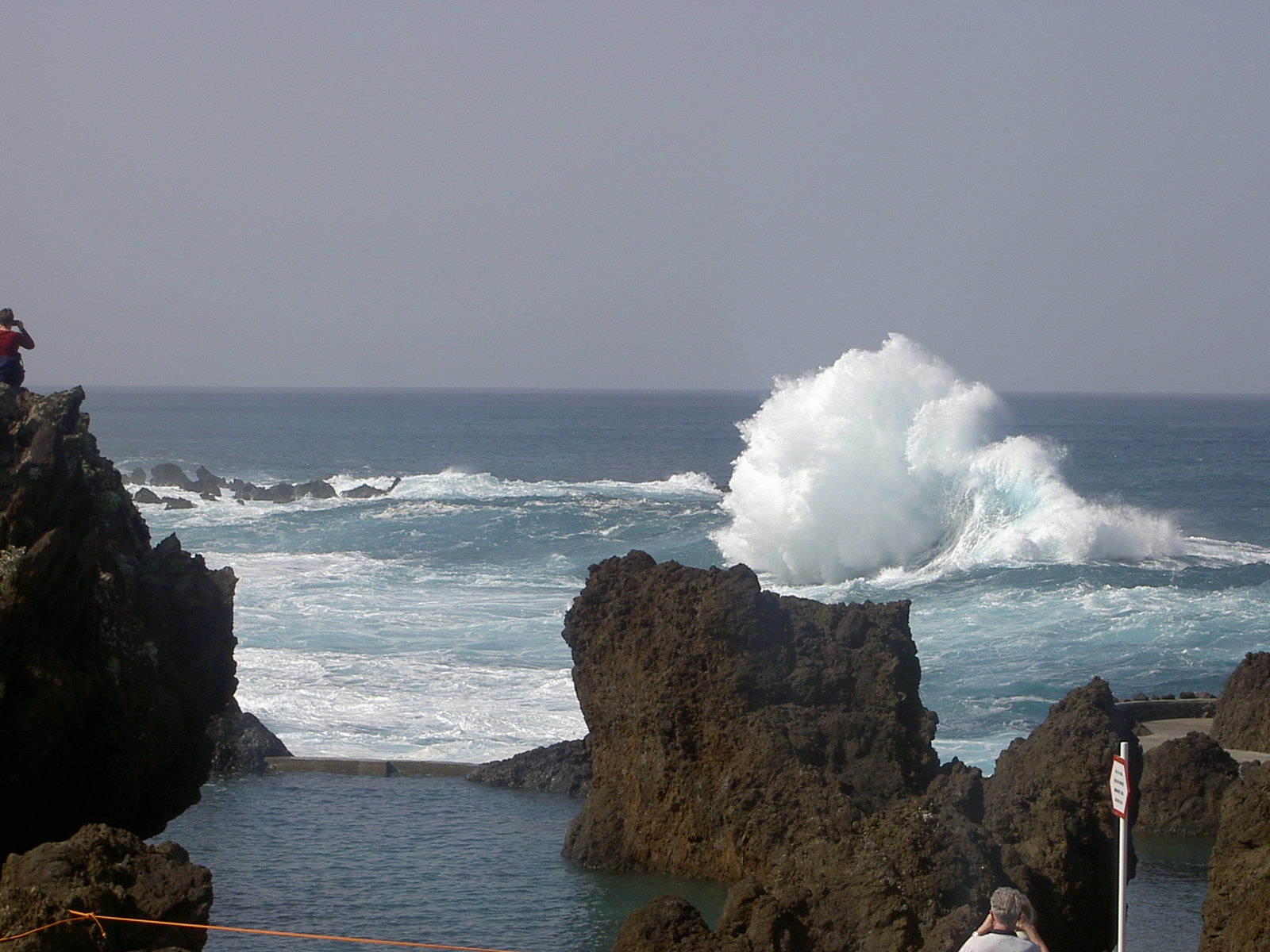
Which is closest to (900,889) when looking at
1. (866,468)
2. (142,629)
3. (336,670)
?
(142,629)

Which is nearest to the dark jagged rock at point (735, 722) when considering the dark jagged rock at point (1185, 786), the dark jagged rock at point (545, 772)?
the dark jagged rock at point (545, 772)

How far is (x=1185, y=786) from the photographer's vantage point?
48.2ft

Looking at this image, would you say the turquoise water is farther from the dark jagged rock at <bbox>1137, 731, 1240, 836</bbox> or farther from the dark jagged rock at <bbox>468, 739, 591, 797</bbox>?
the dark jagged rock at <bbox>1137, 731, 1240, 836</bbox>

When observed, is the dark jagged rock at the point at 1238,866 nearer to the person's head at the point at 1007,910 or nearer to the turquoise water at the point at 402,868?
the person's head at the point at 1007,910

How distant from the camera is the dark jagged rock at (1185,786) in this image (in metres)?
14.5

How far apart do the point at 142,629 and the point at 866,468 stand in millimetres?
32566

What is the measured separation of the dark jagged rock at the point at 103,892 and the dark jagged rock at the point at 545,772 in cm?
740

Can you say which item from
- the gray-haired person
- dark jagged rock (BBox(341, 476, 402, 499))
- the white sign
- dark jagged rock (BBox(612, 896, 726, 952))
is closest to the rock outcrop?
dark jagged rock (BBox(612, 896, 726, 952))

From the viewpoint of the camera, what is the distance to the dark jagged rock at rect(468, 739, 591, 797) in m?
15.6

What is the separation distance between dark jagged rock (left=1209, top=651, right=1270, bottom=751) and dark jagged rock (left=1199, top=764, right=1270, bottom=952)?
9.37m

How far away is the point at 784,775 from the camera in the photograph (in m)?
11.4

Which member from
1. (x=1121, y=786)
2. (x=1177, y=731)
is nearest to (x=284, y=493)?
(x=1177, y=731)

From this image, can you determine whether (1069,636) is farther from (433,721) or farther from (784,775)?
(784,775)

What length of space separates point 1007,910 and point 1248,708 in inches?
486
